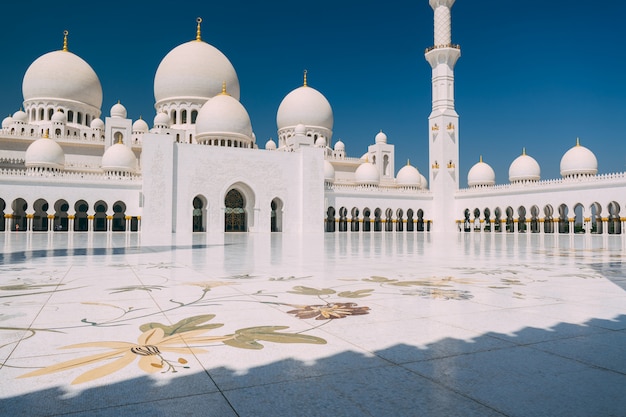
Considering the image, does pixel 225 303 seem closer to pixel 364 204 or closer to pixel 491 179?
pixel 364 204

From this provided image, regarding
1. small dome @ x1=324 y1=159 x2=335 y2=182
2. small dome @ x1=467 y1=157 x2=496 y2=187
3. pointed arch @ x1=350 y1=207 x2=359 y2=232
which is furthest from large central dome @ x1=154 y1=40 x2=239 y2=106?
small dome @ x1=467 y1=157 x2=496 y2=187

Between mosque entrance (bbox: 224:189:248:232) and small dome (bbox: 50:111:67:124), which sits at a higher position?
small dome (bbox: 50:111:67:124)

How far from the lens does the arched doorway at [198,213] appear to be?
1060 inches

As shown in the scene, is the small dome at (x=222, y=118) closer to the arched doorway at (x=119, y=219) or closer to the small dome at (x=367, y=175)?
the arched doorway at (x=119, y=219)

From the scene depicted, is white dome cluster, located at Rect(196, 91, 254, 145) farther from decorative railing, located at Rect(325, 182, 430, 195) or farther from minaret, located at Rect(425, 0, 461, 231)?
minaret, located at Rect(425, 0, 461, 231)

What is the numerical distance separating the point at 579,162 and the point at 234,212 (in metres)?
20.6

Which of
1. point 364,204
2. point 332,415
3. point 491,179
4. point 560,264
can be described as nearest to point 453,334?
point 332,415

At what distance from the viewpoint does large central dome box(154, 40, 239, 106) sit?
32.1m

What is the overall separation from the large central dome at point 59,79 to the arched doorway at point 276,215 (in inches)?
617

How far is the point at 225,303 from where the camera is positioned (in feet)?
12.0

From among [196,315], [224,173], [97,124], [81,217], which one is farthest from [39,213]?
[196,315]

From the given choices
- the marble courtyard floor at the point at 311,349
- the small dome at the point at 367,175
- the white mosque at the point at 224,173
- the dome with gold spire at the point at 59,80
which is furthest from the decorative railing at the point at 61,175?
the marble courtyard floor at the point at 311,349

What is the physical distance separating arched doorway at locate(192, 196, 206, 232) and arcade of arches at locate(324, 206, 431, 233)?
8044 mm

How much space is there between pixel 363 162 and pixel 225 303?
34105 mm
